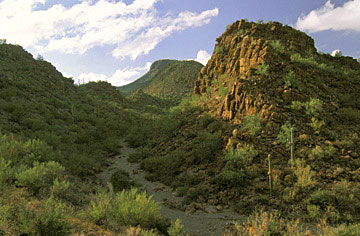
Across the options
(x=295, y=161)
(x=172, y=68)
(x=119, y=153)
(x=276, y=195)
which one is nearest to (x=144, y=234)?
(x=276, y=195)

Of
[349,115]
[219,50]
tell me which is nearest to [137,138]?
[219,50]

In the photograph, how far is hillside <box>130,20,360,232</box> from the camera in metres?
6.26

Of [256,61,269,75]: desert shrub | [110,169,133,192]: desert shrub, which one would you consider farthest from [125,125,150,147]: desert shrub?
[256,61,269,75]: desert shrub

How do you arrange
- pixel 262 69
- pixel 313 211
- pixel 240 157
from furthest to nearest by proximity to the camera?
1. pixel 262 69
2. pixel 240 157
3. pixel 313 211

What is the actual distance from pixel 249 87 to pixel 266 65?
2147mm

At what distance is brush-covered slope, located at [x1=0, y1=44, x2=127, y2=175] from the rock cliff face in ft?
27.0

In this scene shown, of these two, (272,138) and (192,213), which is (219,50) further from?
(192,213)

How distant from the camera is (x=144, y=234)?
11.4ft

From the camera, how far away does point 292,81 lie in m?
10.8

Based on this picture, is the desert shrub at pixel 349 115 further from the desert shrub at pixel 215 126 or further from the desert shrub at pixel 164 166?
the desert shrub at pixel 164 166

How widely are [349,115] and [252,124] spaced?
15.0ft

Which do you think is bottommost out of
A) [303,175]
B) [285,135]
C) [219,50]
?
[303,175]

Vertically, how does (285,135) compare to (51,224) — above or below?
above

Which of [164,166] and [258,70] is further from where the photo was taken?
[258,70]
